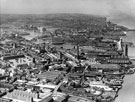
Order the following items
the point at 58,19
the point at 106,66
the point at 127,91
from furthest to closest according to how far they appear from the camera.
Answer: the point at 58,19 → the point at 106,66 → the point at 127,91

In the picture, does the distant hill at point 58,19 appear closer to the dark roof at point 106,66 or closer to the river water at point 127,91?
the dark roof at point 106,66

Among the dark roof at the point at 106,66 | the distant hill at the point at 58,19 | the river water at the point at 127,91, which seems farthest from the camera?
the distant hill at the point at 58,19

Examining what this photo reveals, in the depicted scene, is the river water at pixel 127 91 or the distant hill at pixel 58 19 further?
the distant hill at pixel 58 19

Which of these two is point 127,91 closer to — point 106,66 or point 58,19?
point 106,66

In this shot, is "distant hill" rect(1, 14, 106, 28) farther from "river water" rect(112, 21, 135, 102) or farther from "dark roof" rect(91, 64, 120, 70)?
Answer: "river water" rect(112, 21, 135, 102)

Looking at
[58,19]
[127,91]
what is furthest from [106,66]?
[58,19]

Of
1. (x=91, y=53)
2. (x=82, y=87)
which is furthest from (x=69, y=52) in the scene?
(x=82, y=87)

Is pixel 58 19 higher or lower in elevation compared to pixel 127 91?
higher

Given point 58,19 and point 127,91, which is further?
point 58,19

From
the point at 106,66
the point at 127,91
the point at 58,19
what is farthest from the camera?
the point at 58,19

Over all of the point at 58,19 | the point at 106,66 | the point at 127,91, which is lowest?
the point at 127,91

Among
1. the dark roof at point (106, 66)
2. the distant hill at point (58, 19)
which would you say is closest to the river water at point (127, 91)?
the dark roof at point (106, 66)
